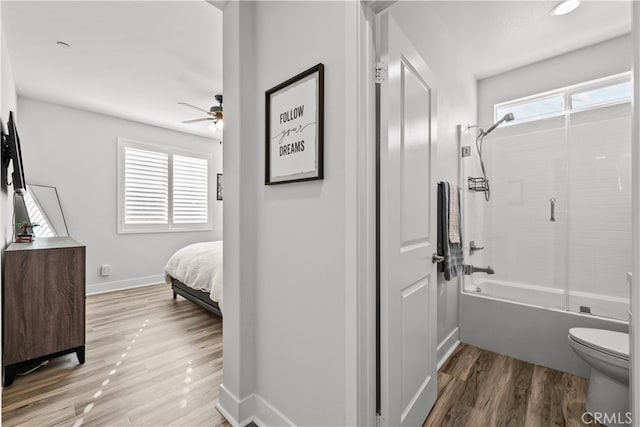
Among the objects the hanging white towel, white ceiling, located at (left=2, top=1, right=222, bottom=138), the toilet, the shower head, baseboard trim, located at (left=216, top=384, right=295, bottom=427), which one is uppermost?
white ceiling, located at (left=2, top=1, right=222, bottom=138)

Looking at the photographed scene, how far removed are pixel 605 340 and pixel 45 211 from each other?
17.6ft

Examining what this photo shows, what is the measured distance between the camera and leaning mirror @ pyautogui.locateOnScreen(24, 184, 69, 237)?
3498 mm

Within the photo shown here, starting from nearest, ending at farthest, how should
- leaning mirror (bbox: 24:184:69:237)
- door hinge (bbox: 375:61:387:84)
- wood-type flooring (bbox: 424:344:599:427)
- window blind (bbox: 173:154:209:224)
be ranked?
door hinge (bbox: 375:61:387:84)
wood-type flooring (bbox: 424:344:599:427)
leaning mirror (bbox: 24:184:69:237)
window blind (bbox: 173:154:209:224)

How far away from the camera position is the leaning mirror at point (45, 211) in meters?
3.50

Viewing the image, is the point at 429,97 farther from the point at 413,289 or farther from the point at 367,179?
the point at 413,289

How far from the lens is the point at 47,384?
200cm

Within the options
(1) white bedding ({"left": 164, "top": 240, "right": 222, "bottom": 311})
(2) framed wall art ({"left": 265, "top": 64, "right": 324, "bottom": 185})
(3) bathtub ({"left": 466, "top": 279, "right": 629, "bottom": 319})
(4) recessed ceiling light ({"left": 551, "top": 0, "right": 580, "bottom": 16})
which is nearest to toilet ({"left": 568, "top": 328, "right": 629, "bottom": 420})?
(3) bathtub ({"left": 466, "top": 279, "right": 629, "bottom": 319})

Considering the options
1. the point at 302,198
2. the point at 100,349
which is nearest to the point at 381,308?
the point at 302,198

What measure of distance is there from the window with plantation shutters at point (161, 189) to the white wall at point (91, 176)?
113 mm

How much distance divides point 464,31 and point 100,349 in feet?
13.1

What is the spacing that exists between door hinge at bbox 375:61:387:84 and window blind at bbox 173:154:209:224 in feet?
14.8

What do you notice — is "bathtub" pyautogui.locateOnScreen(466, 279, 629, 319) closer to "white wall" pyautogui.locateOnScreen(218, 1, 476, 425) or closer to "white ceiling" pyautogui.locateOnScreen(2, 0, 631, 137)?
"white wall" pyautogui.locateOnScreen(218, 1, 476, 425)

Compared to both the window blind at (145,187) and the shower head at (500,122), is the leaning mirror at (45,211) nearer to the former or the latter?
the window blind at (145,187)

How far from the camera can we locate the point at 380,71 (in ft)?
4.12
